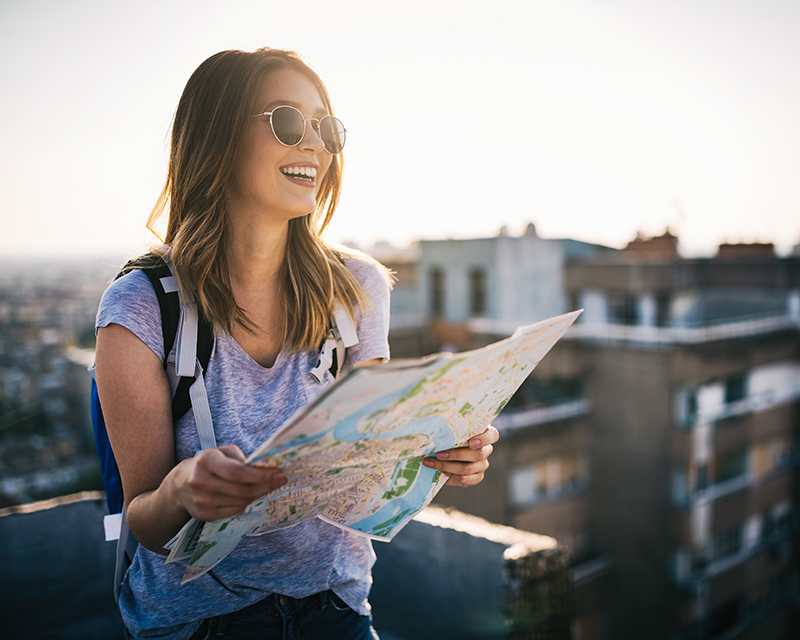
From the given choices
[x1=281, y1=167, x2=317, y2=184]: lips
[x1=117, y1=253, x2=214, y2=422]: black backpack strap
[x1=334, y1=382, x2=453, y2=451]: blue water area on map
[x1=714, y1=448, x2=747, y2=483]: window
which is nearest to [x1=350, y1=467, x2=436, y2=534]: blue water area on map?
[x1=334, y1=382, x2=453, y2=451]: blue water area on map

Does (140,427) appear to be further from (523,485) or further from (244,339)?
(523,485)

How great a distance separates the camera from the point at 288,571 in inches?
47.5

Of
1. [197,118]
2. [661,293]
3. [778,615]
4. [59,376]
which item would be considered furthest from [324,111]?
[778,615]

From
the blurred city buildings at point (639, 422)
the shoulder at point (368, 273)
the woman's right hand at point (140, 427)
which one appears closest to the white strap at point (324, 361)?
the shoulder at point (368, 273)

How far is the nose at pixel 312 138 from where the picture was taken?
1294 mm

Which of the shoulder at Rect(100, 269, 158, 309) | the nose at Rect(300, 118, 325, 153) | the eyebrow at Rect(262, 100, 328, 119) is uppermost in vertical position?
the eyebrow at Rect(262, 100, 328, 119)

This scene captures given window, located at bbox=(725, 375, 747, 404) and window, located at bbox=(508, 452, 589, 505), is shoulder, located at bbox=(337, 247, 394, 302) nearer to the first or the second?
window, located at bbox=(508, 452, 589, 505)

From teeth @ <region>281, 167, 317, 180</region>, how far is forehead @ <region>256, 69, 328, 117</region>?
4.9 inches

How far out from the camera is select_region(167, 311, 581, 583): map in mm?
758

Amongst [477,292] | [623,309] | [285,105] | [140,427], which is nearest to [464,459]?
[140,427]

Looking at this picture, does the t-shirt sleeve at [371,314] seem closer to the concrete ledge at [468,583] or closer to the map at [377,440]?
the map at [377,440]

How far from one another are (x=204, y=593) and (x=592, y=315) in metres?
18.9

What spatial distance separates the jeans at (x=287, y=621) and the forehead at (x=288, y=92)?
3.57ft

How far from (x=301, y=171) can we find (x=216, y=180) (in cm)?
19
